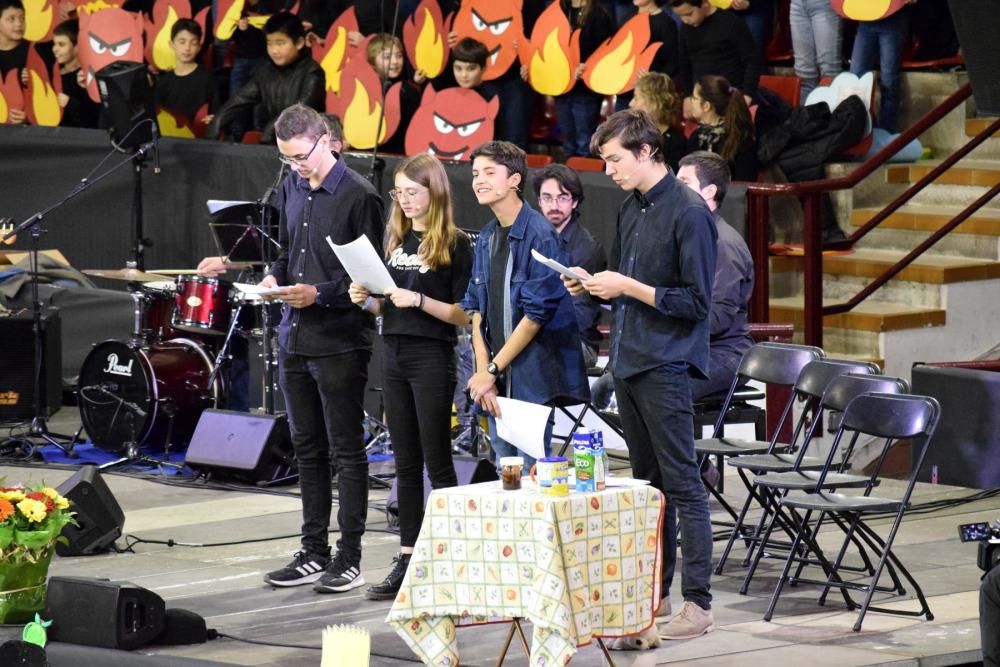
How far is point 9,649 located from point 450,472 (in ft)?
6.48

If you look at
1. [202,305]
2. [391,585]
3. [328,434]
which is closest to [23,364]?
[202,305]

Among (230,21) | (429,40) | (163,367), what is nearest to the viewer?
(163,367)

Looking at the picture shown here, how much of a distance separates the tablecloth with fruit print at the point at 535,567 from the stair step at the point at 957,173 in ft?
21.1

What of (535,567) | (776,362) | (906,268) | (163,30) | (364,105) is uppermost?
(163,30)

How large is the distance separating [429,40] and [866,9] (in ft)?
11.0

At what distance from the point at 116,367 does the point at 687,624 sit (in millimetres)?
5290

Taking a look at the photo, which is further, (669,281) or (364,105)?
(364,105)

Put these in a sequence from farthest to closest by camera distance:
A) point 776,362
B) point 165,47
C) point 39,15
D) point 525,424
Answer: point 39,15 < point 165,47 < point 776,362 < point 525,424

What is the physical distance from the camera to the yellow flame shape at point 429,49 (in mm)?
12781

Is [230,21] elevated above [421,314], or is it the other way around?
[230,21]

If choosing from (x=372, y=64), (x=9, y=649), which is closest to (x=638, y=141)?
(x=9, y=649)

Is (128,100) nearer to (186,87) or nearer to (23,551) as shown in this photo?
(186,87)

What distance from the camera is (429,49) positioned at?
504 inches

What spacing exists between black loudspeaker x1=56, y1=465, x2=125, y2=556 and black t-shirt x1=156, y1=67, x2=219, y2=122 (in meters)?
7.09
